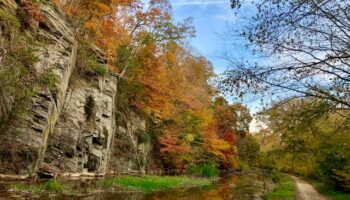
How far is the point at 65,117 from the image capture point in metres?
19.3

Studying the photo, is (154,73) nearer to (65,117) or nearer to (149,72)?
(149,72)

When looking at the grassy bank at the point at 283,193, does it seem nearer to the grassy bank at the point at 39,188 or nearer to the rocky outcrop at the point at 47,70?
the grassy bank at the point at 39,188

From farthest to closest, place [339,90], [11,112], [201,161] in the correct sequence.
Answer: [201,161] < [11,112] < [339,90]

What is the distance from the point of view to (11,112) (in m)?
13.6

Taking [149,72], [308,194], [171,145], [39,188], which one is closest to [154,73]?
[149,72]

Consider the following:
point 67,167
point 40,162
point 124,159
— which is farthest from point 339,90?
point 124,159

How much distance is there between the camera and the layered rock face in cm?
1497

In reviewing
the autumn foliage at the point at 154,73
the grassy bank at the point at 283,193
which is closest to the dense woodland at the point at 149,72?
the autumn foliage at the point at 154,73

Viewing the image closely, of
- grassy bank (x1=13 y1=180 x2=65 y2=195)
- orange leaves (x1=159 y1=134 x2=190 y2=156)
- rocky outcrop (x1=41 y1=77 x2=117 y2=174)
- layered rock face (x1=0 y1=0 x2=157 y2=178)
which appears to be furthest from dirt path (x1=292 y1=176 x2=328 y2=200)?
grassy bank (x1=13 y1=180 x2=65 y2=195)

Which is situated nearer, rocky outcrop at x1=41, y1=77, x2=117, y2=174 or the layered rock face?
the layered rock face

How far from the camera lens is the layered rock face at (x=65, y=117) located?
15.0 metres

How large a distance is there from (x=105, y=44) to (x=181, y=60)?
17.9 metres

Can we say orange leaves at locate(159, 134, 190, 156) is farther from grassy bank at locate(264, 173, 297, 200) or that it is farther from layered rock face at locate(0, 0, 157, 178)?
grassy bank at locate(264, 173, 297, 200)

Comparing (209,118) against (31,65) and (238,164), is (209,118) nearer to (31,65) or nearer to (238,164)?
(238,164)
